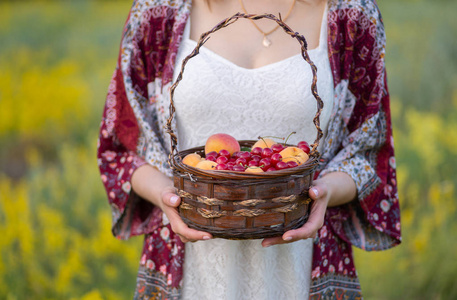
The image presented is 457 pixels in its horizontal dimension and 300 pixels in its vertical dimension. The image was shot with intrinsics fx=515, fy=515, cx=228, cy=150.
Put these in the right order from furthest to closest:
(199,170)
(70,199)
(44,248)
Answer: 1. (70,199)
2. (44,248)
3. (199,170)

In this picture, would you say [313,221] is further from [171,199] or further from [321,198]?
[171,199]

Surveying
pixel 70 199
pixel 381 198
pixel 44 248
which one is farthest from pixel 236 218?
pixel 70 199

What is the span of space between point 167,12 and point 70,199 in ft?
7.03

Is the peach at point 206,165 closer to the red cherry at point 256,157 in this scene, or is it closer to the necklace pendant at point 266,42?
the red cherry at point 256,157

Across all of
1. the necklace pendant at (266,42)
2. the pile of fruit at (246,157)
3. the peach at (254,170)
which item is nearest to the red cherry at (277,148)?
the pile of fruit at (246,157)

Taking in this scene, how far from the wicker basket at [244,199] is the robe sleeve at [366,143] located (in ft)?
1.04

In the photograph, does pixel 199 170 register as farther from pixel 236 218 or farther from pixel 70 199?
pixel 70 199

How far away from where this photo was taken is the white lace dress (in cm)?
143

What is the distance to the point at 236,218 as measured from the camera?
116 centimetres

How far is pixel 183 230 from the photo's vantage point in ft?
4.13

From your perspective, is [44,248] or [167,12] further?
[44,248]

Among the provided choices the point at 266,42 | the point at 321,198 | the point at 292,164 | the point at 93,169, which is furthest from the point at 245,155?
the point at 93,169

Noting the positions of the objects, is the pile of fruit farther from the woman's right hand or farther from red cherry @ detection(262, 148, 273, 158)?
the woman's right hand

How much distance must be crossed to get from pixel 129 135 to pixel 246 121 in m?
0.37
